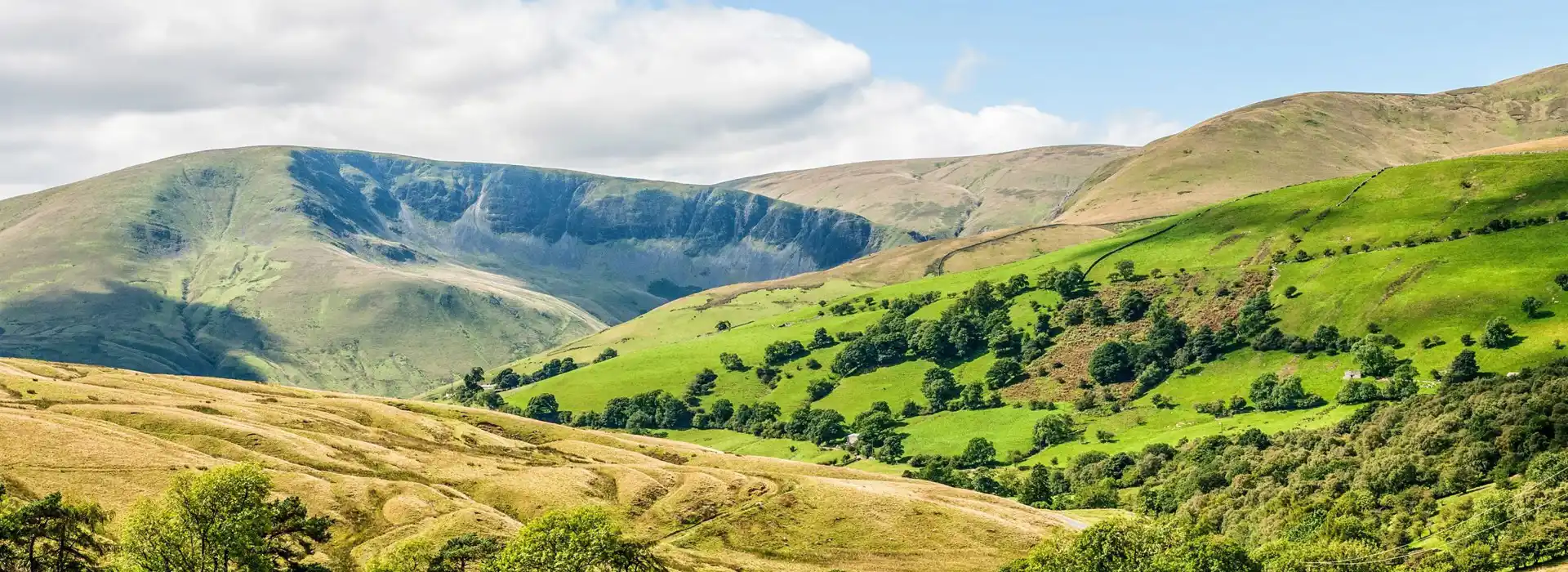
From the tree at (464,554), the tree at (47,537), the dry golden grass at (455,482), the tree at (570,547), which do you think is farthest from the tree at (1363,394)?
the tree at (47,537)

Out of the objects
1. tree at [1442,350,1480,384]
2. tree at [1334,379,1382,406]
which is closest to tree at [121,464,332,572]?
tree at [1334,379,1382,406]

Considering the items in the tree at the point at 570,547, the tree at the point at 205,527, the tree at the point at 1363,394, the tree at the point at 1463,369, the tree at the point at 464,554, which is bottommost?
the tree at the point at 1363,394

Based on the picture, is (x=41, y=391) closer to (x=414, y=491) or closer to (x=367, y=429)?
(x=367, y=429)

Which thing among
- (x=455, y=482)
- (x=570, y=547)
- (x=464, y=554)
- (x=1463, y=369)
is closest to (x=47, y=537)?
(x=464, y=554)

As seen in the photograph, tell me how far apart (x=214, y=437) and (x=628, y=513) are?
156ft

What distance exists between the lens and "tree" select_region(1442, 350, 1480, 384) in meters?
190

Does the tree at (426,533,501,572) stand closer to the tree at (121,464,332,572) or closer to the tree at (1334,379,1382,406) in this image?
the tree at (121,464,332,572)

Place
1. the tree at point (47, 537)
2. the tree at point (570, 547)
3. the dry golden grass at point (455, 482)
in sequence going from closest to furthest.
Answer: the tree at point (47, 537), the tree at point (570, 547), the dry golden grass at point (455, 482)

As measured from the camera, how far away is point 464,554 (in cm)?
9325

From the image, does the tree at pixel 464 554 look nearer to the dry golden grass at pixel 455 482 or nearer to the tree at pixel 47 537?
the dry golden grass at pixel 455 482

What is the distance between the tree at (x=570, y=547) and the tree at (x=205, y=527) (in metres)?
17.7

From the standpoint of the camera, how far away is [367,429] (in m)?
148

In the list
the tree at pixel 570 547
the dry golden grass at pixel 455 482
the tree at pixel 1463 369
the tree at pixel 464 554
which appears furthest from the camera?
the tree at pixel 1463 369

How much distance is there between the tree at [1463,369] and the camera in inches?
7461
